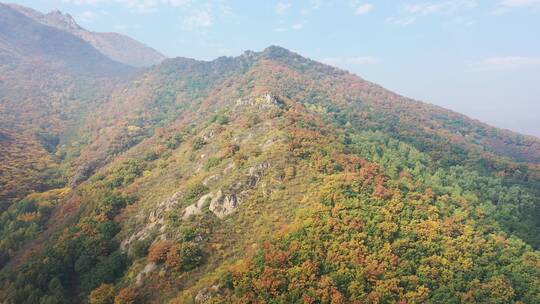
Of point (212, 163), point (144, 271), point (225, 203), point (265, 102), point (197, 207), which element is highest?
point (265, 102)

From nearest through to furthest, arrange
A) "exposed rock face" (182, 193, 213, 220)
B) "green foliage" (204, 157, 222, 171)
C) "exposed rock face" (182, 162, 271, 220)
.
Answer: "exposed rock face" (182, 162, 271, 220), "exposed rock face" (182, 193, 213, 220), "green foliage" (204, 157, 222, 171)

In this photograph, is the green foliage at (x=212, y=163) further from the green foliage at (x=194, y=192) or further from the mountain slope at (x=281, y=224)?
the green foliage at (x=194, y=192)

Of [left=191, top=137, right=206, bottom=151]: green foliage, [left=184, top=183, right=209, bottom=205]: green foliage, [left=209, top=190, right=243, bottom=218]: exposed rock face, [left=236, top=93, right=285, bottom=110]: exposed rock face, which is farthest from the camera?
[left=236, top=93, right=285, bottom=110]: exposed rock face

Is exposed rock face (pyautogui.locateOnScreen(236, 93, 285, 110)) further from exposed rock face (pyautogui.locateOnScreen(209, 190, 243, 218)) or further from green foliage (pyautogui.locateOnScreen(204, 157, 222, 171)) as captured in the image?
exposed rock face (pyautogui.locateOnScreen(209, 190, 243, 218))

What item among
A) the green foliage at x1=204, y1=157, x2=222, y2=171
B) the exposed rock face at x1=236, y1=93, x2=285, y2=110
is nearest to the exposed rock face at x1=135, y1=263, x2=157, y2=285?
the green foliage at x1=204, y1=157, x2=222, y2=171

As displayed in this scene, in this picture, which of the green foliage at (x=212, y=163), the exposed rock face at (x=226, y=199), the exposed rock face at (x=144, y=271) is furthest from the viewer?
the green foliage at (x=212, y=163)

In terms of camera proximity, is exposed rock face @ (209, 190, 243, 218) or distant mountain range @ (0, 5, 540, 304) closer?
distant mountain range @ (0, 5, 540, 304)

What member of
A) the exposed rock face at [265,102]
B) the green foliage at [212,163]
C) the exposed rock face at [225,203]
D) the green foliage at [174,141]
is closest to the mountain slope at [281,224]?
the exposed rock face at [225,203]

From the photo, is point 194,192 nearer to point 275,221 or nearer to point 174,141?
point 275,221

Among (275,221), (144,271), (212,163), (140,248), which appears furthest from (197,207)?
(212,163)

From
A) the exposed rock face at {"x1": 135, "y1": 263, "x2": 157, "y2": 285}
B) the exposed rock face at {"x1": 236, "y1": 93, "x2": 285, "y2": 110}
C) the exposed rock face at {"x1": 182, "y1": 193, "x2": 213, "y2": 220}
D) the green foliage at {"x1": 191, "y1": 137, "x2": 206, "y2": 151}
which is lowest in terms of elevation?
the exposed rock face at {"x1": 135, "y1": 263, "x2": 157, "y2": 285}
